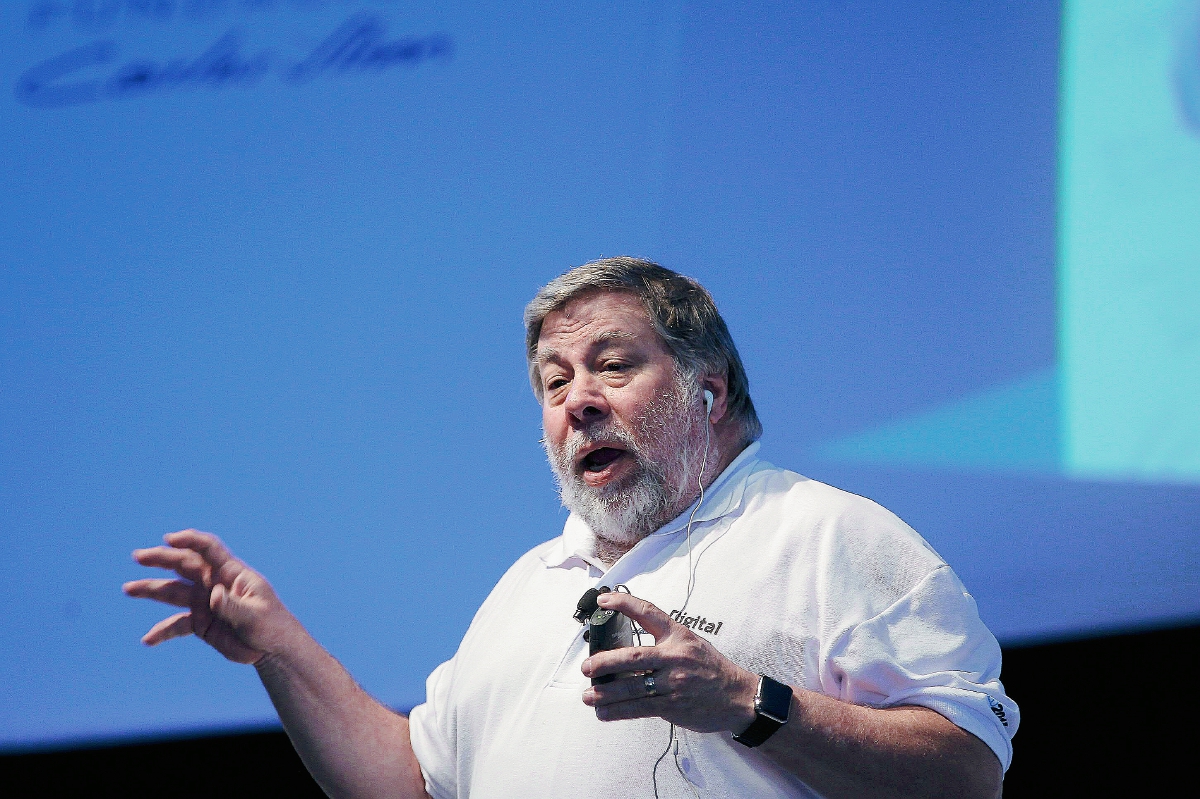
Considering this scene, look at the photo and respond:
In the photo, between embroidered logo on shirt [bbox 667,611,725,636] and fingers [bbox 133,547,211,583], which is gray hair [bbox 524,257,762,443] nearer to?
embroidered logo on shirt [bbox 667,611,725,636]

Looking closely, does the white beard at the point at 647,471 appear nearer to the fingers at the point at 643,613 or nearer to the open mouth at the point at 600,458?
the open mouth at the point at 600,458

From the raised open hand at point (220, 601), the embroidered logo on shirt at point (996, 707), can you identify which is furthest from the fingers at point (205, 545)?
the embroidered logo on shirt at point (996, 707)

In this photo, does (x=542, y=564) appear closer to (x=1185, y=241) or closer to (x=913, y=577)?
(x=913, y=577)

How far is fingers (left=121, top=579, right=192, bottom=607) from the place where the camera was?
1.61 m

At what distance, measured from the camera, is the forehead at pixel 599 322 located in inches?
70.7

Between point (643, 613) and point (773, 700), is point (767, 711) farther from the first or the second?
point (643, 613)

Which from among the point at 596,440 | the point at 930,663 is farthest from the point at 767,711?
the point at 596,440

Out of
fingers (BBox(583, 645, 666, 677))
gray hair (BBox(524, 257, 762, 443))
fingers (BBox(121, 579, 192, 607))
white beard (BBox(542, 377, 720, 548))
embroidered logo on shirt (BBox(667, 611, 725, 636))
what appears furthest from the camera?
gray hair (BBox(524, 257, 762, 443))

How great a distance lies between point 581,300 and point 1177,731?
143 cm

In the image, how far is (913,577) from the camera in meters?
1.48

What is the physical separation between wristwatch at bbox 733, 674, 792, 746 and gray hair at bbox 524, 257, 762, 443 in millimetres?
625

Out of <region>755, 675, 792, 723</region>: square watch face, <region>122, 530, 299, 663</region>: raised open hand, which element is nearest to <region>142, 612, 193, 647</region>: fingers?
<region>122, 530, 299, 663</region>: raised open hand

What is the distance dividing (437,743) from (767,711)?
2.29 feet

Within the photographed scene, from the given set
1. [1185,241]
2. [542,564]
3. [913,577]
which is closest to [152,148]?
[542,564]
